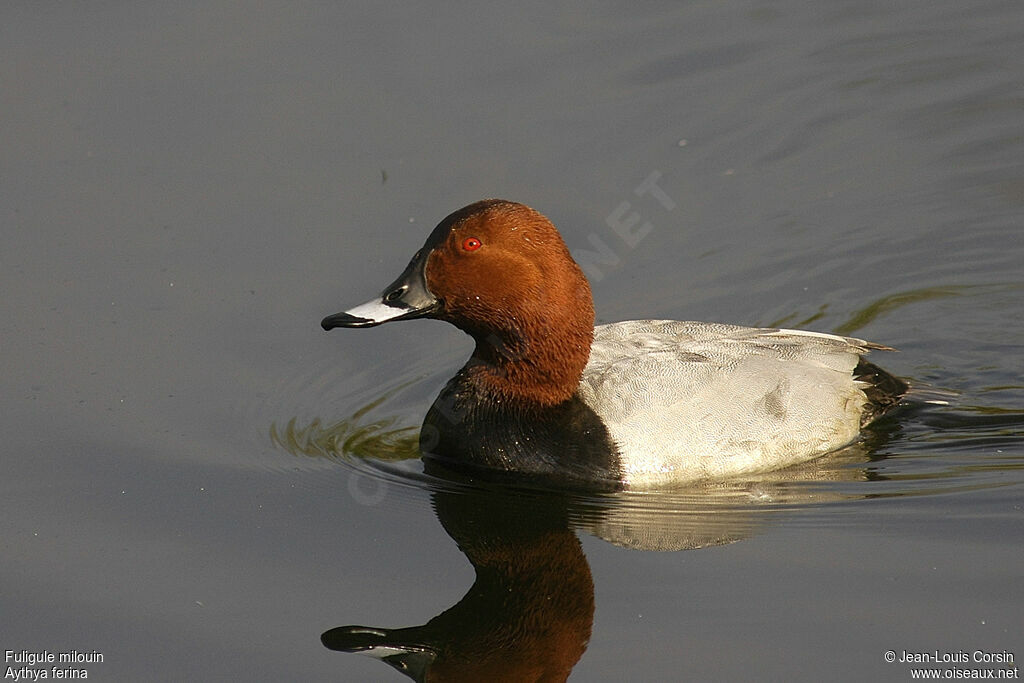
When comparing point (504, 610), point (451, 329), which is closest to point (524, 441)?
point (504, 610)

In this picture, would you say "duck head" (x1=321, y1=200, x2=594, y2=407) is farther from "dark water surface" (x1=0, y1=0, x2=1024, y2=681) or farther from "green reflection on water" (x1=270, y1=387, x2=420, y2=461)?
"green reflection on water" (x1=270, y1=387, x2=420, y2=461)

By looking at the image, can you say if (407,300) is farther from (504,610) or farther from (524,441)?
(504,610)

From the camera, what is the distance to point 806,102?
10.4 metres

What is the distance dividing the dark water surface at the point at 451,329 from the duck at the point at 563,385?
7.9 inches

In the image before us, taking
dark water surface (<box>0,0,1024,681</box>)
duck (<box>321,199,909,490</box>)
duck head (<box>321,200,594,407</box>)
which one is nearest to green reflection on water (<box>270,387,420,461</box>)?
dark water surface (<box>0,0,1024,681</box>)

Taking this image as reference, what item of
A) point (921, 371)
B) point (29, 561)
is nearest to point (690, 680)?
point (29, 561)

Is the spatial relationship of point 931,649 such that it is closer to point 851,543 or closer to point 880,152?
point 851,543

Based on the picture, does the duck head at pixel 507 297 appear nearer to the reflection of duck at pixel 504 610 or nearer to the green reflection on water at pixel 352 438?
the reflection of duck at pixel 504 610

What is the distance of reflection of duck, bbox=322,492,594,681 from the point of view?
5672mm

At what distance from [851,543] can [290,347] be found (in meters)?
3.61

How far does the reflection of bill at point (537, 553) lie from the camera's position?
571cm

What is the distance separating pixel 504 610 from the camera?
605cm

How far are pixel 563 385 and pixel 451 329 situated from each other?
1967 millimetres

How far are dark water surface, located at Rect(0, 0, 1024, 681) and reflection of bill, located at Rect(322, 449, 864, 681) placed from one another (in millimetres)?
19
